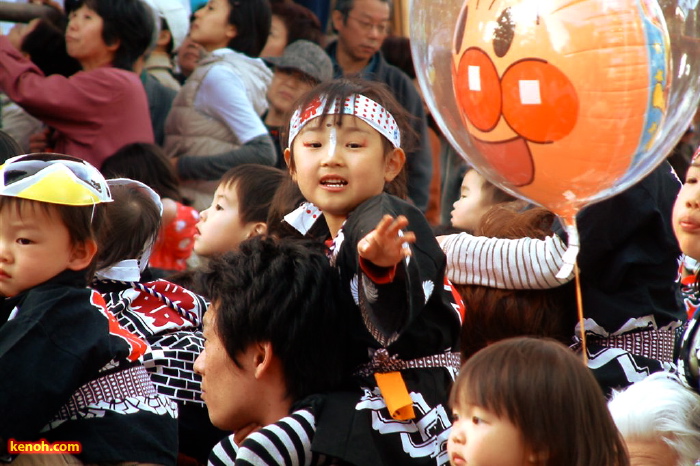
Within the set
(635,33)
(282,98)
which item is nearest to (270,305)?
(635,33)

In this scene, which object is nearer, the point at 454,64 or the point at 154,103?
the point at 454,64

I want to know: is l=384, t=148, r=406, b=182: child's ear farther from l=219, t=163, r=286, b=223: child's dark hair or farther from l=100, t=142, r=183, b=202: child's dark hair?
l=100, t=142, r=183, b=202: child's dark hair

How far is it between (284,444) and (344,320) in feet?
1.22

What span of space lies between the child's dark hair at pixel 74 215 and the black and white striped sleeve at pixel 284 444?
0.74m

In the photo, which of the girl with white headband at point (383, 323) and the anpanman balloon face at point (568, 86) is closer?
the anpanman balloon face at point (568, 86)

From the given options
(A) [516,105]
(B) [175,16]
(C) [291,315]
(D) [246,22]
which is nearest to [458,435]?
(C) [291,315]

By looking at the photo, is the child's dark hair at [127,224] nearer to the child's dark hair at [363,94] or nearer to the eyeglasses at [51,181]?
the eyeglasses at [51,181]

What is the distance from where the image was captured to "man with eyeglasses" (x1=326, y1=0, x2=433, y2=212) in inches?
226

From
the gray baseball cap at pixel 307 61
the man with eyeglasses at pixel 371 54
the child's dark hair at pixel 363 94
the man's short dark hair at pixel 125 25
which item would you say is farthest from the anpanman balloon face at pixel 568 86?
the man with eyeglasses at pixel 371 54

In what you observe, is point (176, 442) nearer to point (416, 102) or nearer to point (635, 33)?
point (635, 33)

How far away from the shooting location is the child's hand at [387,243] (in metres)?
2.22

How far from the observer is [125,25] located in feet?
16.1

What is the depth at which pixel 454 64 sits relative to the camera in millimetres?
2541

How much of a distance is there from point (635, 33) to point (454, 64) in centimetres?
46
